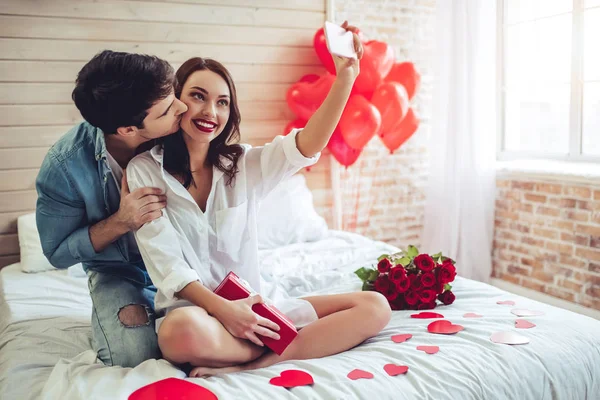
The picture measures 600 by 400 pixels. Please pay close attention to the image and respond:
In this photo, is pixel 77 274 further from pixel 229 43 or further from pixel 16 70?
pixel 229 43

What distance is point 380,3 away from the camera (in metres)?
3.59

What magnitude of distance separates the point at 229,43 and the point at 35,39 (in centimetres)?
99

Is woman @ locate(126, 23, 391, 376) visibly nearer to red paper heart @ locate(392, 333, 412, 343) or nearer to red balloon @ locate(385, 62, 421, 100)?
red paper heart @ locate(392, 333, 412, 343)

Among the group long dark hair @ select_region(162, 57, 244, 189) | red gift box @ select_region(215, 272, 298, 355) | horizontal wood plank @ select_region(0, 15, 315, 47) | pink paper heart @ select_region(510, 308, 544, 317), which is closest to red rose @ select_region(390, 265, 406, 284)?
pink paper heart @ select_region(510, 308, 544, 317)

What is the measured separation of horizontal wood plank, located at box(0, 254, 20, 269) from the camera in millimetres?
2801

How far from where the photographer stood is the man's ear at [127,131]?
1.57 metres

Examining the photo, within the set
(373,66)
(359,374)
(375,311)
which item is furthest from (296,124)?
(359,374)

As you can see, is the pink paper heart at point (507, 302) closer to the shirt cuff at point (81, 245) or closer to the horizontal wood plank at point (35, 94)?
the shirt cuff at point (81, 245)

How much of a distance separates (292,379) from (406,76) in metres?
2.32

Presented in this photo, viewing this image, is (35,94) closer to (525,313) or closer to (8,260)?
(8,260)

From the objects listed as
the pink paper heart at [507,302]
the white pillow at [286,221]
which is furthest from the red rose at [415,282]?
the white pillow at [286,221]

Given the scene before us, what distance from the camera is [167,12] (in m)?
3.00

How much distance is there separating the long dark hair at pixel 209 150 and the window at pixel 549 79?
7.37 ft

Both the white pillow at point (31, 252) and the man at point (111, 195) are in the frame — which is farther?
the white pillow at point (31, 252)
